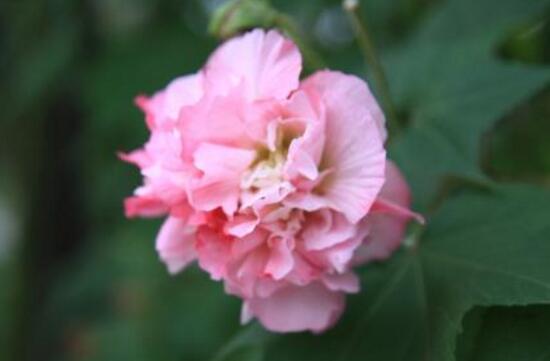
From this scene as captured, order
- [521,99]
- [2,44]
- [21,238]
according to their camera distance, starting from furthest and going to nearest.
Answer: [21,238], [2,44], [521,99]

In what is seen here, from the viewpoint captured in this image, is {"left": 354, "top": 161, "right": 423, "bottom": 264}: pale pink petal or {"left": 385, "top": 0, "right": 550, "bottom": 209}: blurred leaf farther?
{"left": 385, "top": 0, "right": 550, "bottom": 209}: blurred leaf

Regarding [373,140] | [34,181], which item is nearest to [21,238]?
[34,181]

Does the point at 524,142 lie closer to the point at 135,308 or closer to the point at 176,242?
the point at 176,242

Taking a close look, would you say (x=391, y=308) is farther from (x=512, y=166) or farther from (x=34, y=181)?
(x=34, y=181)

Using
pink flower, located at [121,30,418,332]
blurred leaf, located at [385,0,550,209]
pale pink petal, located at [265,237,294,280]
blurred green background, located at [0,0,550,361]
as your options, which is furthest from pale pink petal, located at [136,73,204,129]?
blurred green background, located at [0,0,550,361]

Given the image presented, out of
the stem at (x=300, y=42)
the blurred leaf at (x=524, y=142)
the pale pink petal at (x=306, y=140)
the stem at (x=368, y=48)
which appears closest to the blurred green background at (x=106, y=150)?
the blurred leaf at (x=524, y=142)

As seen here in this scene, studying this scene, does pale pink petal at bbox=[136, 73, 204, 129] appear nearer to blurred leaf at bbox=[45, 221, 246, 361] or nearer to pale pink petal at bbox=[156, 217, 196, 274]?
pale pink petal at bbox=[156, 217, 196, 274]

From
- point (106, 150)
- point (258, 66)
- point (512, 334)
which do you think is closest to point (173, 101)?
point (258, 66)
